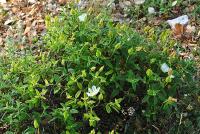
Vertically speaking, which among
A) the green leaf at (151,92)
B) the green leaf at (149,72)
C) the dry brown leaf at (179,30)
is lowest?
the dry brown leaf at (179,30)

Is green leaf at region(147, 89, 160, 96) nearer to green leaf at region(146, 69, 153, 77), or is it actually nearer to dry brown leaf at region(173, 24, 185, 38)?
green leaf at region(146, 69, 153, 77)

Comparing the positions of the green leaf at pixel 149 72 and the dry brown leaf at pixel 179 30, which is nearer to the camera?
the green leaf at pixel 149 72

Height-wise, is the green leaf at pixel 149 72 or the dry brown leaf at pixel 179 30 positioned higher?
the green leaf at pixel 149 72

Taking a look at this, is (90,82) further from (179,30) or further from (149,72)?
(179,30)

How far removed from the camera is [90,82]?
277cm

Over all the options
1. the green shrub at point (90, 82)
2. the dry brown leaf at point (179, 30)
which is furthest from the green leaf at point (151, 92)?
the dry brown leaf at point (179, 30)

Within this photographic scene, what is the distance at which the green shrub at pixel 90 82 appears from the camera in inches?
108

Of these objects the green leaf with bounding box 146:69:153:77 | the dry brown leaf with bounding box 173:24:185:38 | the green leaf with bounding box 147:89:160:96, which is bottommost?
the dry brown leaf with bounding box 173:24:185:38

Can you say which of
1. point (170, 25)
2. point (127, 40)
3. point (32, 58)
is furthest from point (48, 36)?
point (170, 25)

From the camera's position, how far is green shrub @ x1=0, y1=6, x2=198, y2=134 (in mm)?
2744

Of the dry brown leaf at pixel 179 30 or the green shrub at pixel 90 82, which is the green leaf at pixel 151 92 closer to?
the green shrub at pixel 90 82

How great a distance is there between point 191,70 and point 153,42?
30cm

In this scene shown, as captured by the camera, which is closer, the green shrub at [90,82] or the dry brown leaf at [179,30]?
the green shrub at [90,82]

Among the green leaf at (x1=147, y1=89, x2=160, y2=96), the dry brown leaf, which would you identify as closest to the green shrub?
the green leaf at (x1=147, y1=89, x2=160, y2=96)
